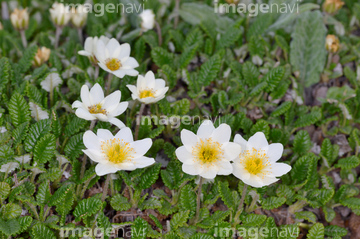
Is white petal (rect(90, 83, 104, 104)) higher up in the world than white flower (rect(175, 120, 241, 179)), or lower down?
higher up

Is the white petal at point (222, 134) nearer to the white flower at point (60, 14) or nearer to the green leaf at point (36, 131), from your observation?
the green leaf at point (36, 131)

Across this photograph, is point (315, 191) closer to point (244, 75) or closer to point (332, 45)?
point (244, 75)

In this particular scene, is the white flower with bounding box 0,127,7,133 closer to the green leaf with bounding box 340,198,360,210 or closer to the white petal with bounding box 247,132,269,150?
the white petal with bounding box 247,132,269,150

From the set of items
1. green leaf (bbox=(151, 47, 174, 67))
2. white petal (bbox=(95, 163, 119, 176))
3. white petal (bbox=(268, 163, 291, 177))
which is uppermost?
green leaf (bbox=(151, 47, 174, 67))

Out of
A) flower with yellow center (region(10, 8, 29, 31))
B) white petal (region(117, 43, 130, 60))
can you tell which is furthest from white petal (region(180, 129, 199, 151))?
flower with yellow center (region(10, 8, 29, 31))

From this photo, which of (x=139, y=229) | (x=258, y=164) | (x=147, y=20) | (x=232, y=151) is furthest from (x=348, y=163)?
(x=147, y=20)

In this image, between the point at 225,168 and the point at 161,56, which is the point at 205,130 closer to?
the point at 225,168

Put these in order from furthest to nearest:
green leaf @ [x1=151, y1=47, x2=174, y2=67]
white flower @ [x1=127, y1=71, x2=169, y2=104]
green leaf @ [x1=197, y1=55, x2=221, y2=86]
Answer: green leaf @ [x1=151, y1=47, x2=174, y2=67] < green leaf @ [x1=197, y1=55, x2=221, y2=86] < white flower @ [x1=127, y1=71, x2=169, y2=104]
